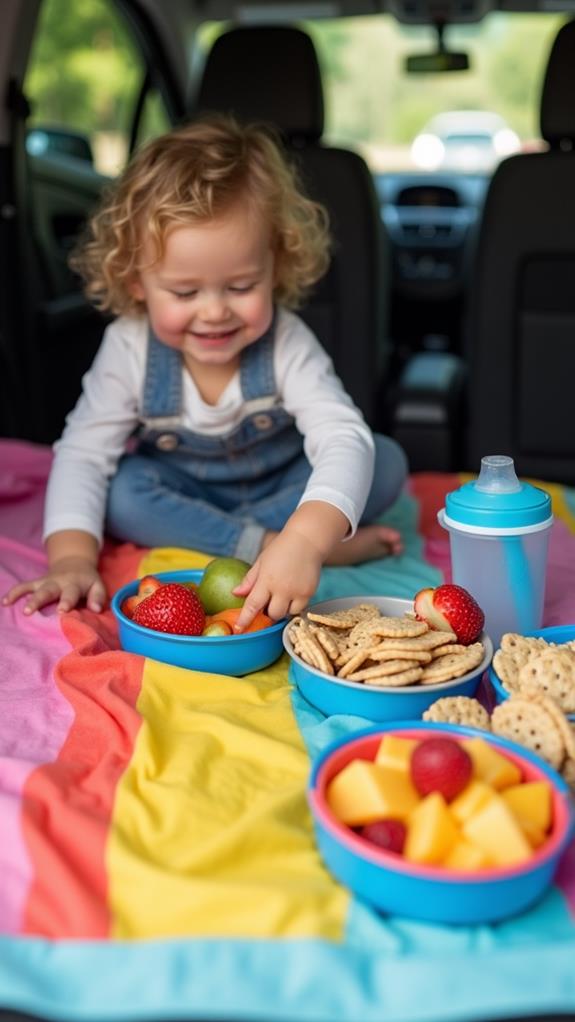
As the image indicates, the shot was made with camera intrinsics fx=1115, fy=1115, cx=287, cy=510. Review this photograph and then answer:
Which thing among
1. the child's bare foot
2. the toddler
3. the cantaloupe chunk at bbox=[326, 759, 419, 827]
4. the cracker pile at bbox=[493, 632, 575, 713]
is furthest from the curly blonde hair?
the cantaloupe chunk at bbox=[326, 759, 419, 827]

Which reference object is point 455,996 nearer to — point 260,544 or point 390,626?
point 390,626

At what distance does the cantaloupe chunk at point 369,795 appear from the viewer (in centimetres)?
93

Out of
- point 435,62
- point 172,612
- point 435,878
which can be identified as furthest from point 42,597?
point 435,62

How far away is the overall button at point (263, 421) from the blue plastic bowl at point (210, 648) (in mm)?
528

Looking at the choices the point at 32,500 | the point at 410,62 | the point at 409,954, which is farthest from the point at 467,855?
the point at 410,62

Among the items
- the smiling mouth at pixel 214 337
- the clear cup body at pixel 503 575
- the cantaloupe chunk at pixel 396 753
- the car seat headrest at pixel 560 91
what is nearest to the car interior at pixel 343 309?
the car seat headrest at pixel 560 91

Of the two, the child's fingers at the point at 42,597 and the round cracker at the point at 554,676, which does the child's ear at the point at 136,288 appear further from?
the round cracker at the point at 554,676

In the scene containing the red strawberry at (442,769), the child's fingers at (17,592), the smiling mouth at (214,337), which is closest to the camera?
the red strawberry at (442,769)

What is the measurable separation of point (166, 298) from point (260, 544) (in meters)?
0.39

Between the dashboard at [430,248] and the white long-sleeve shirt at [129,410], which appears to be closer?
the white long-sleeve shirt at [129,410]

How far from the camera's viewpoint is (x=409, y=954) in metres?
0.86

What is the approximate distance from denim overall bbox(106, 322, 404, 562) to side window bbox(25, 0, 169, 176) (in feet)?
1.68

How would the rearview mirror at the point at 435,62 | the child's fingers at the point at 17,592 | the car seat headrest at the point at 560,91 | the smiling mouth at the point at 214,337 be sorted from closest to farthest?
the child's fingers at the point at 17,592 → the smiling mouth at the point at 214,337 → the car seat headrest at the point at 560,91 → the rearview mirror at the point at 435,62

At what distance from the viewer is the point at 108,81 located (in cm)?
488
